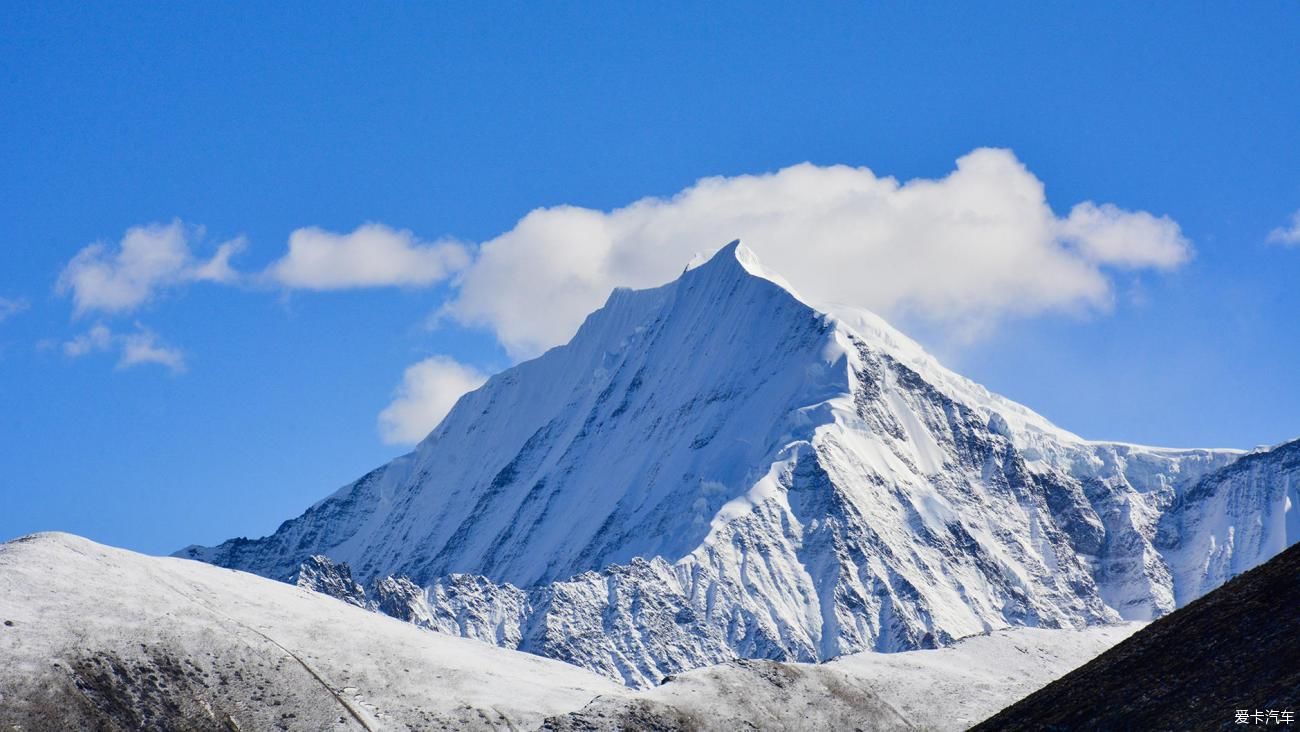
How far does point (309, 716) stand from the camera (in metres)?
159

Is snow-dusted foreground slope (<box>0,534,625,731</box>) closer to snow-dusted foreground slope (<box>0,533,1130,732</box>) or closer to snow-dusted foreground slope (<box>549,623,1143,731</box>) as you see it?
snow-dusted foreground slope (<box>0,533,1130,732</box>)

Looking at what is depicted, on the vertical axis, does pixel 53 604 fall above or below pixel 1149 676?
above

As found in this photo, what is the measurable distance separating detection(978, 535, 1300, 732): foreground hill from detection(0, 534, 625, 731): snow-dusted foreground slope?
293 ft

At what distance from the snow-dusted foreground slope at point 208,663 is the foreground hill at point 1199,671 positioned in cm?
8922

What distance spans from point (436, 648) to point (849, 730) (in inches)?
1749

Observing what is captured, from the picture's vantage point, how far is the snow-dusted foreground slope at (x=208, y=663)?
154 metres

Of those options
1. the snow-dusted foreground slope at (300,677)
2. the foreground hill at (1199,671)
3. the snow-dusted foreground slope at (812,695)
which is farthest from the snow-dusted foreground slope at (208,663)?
the foreground hill at (1199,671)

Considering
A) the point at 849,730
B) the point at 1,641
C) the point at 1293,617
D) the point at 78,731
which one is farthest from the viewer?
the point at 849,730

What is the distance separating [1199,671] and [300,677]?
346ft

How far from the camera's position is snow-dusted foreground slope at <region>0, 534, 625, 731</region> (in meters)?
154

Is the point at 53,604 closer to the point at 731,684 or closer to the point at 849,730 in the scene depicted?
the point at 731,684

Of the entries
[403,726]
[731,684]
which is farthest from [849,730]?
[403,726]

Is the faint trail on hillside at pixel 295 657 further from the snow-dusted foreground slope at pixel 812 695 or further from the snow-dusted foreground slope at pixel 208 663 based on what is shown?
the snow-dusted foreground slope at pixel 812 695

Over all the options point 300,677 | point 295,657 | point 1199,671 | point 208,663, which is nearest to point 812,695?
point 300,677
